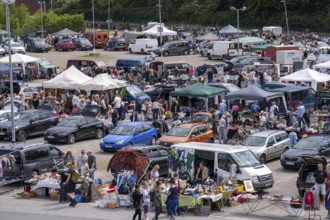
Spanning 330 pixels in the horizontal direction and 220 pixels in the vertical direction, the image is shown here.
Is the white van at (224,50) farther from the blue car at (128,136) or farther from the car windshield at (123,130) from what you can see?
the car windshield at (123,130)

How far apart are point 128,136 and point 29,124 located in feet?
19.5

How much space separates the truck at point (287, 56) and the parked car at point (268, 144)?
2748 centimetres

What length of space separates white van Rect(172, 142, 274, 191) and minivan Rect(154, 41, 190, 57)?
45400 millimetres

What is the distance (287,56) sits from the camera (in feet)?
196

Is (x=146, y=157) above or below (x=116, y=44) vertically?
below

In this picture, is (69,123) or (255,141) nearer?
(255,141)

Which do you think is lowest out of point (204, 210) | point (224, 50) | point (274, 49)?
point (204, 210)

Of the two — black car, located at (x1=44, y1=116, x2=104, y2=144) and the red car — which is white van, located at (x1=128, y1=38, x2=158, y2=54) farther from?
black car, located at (x1=44, y1=116, x2=104, y2=144)

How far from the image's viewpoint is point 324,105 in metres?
42.4

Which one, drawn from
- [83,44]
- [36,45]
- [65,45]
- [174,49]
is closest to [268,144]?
[174,49]

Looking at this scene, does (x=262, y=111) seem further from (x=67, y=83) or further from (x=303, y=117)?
(x=67, y=83)

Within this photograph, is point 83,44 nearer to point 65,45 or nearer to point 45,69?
point 65,45

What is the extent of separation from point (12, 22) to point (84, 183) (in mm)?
65989

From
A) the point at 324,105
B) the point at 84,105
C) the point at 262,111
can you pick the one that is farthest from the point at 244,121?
the point at 84,105
